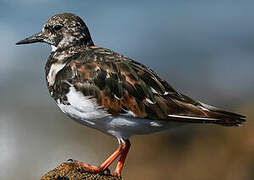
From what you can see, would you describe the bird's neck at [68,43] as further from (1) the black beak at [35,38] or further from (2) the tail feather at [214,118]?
(2) the tail feather at [214,118]

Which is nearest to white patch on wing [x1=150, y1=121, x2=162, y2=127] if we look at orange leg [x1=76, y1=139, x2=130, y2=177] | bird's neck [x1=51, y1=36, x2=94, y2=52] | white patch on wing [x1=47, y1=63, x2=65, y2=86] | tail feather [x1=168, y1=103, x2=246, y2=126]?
tail feather [x1=168, y1=103, x2=246, y2=126]

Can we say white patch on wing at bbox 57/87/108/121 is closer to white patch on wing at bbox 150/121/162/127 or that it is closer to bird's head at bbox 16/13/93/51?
white patch on wing at bbox 150/121/162/127

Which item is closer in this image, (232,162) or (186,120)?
(186,120)

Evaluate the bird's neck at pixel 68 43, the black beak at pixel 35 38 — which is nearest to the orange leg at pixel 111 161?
the bird's neck at pixel 68 43

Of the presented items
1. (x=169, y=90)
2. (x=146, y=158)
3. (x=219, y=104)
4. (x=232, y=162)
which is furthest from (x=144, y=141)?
(x=169, y=90)

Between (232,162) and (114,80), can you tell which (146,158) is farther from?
(114,80)

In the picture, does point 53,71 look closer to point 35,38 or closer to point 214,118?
point 35,38
